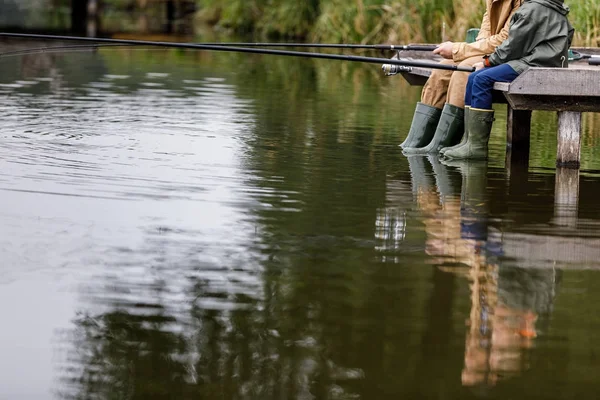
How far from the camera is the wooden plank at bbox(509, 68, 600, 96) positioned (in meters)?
8.31

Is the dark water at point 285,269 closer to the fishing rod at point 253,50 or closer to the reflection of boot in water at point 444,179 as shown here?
the reflection of boot in water at point 444,179

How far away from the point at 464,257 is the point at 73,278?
170 cm

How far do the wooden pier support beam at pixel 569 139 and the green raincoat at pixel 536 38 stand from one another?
36 centimetres

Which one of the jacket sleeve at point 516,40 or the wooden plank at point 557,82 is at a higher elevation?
the jacket sleeve at point 516,40

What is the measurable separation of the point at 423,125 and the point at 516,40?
1379 millimetres

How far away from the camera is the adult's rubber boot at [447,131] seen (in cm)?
920

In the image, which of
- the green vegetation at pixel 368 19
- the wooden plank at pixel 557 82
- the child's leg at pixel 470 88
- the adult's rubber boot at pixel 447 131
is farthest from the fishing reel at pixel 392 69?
the green vegetation at pixel 368 19

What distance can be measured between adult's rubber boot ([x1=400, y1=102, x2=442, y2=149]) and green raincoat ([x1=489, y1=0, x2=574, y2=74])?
1.01 m

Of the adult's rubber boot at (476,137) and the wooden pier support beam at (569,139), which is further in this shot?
the adult's rubber boot at (476,137)

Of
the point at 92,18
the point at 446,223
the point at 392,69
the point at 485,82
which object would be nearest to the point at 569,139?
the point at 485,82

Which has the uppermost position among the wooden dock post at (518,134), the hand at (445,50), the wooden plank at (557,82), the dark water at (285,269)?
the hand at (445,50)

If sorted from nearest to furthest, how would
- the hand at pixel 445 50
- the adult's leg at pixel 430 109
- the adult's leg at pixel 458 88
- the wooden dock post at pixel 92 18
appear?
the hand at pixel 445 50
the adult's leg at pixel 458 88
the adult's leg at pixel 430 109
the wooden dock post at pixel 92 18

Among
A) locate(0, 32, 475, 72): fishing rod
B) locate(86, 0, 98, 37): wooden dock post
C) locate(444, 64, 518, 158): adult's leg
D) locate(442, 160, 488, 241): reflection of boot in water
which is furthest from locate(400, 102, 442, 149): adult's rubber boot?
locate(86, 0, 98, 37): wooden dock post

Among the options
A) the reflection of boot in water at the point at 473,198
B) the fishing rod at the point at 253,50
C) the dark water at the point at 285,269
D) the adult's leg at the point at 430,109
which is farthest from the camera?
the adult's leg at the point at 430,109
